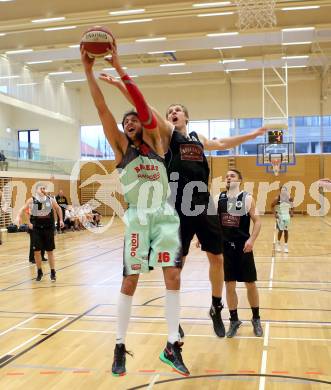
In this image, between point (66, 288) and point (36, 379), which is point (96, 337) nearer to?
point (36, 379)

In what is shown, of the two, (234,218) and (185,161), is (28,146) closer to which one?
(234,218)

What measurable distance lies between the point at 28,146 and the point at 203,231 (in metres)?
23.9

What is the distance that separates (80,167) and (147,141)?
29486 mm

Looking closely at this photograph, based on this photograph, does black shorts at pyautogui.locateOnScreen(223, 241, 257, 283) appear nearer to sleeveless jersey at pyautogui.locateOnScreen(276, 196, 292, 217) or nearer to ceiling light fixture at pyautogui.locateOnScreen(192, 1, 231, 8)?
sleeveless jersey at pyautogui.locateOnScreen(276, 196, 292, 217)

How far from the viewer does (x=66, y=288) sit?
869 cm

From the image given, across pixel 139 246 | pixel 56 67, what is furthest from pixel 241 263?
pixel 56 67

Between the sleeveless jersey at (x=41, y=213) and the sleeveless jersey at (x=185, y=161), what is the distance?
5.77 metres

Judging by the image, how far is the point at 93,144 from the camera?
33406mm

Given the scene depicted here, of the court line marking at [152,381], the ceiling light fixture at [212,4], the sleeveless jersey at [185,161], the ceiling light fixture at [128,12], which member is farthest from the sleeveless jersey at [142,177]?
the ceiling light fixture at [128,12]

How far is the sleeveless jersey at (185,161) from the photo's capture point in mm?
4609

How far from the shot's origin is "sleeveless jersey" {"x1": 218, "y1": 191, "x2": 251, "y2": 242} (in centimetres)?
564

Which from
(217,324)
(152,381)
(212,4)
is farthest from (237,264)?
(212,4)

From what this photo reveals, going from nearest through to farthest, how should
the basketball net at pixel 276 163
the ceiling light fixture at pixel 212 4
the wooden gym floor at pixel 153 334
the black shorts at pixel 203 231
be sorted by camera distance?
1. the wooden gym floor at pixel 153 334
2. the black shorts at pixel 203 231
3. the ceiling light fixture at pixel 212 4
4. the basketball net at pixel 276 163

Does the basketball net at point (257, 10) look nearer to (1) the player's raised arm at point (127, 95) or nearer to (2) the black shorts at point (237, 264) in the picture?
(2) the black shorts at point (237, 264)
